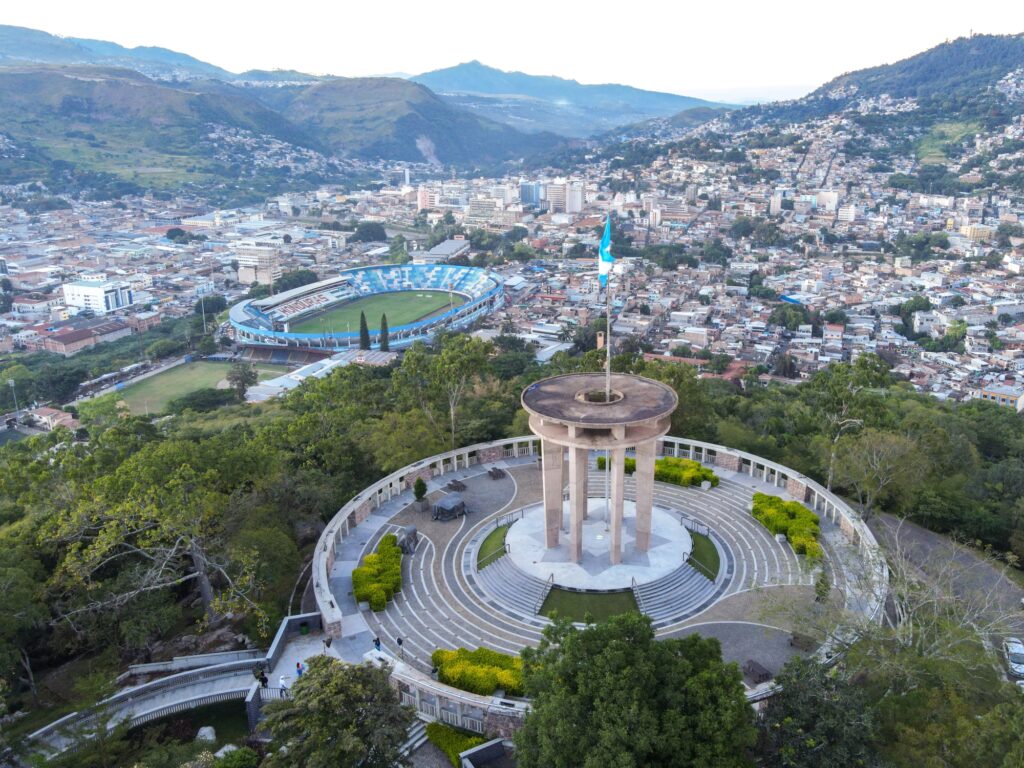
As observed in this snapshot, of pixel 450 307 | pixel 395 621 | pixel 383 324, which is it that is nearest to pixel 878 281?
pixel 450 307

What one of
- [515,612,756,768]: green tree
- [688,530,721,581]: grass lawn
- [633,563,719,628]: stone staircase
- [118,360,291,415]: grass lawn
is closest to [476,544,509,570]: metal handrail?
[633,563,719,628]: stone staircase

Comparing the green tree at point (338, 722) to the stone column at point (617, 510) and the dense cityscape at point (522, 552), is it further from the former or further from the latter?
the stone column at point (617, 510)

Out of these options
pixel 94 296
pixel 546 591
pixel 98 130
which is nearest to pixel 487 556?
pixel 546 591

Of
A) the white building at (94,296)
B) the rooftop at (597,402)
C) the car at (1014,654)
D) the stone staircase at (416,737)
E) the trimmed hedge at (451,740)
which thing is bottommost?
the white building at (94,296)

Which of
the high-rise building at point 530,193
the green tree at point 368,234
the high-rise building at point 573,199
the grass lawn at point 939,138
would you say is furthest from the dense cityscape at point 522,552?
the grass lawn at point 939,138

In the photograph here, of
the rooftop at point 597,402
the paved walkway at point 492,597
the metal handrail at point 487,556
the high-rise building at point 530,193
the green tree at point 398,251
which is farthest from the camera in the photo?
the high-rise building at point 530,193

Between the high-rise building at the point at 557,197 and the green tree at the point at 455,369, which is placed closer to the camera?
the green tree at the point at 455,369

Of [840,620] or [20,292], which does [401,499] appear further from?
[20,292]
